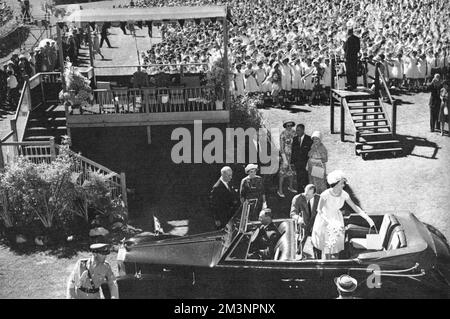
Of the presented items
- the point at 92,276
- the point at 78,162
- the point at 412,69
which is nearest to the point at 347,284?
the point at 92,276

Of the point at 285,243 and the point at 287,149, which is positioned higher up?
the point at 287,149

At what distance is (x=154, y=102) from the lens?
1529cm

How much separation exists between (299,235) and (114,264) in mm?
3165

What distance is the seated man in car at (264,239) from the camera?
8672mm

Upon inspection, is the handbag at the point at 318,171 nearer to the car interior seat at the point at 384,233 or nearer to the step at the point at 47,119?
the car interior seat at the point at 384,233

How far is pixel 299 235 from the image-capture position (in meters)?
9.36

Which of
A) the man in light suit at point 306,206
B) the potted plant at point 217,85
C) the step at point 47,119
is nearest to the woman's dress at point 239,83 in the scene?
the potted plant at point 217,85

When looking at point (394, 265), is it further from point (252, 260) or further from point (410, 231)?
point (252, 260)

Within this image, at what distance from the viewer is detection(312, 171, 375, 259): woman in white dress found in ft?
27.9

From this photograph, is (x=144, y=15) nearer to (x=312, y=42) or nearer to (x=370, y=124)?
(x=370, y=124)

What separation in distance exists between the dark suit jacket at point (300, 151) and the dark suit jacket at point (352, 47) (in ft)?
15.5

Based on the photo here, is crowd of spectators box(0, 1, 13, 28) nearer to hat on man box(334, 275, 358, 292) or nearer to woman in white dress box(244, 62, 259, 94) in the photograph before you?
woman in white dress box(244, 62, 259, 94)

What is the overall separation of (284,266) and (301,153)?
4926 mm
